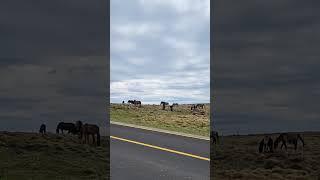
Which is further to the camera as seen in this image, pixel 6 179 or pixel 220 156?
pixel 220 156

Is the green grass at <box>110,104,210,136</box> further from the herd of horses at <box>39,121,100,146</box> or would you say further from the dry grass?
the herd of horses at <box>39,121,100,146</box>

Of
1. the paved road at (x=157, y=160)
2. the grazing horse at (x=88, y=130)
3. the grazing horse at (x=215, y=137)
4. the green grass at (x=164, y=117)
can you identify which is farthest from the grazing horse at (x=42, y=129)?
the green grass at (x=164, y=117)

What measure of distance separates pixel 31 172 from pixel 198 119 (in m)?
12.3

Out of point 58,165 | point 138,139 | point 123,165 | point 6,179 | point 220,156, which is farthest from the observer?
point 138,139

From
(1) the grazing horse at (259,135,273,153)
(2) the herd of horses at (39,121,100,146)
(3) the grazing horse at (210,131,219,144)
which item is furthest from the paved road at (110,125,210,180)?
(1) the grazing horse at (259,135,273,153)

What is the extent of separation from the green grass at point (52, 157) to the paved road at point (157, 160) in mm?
553

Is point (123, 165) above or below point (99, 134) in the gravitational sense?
below

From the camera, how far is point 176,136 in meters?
18.2

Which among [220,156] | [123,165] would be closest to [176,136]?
[220,156]

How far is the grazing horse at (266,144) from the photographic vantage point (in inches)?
552

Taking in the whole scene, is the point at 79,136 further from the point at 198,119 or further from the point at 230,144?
the point at 198,119

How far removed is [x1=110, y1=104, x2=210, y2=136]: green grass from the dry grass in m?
5.48

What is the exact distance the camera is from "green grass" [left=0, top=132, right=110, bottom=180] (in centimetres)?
1239

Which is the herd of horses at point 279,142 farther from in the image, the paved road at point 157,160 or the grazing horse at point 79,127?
the grazing horse at point 79,127
